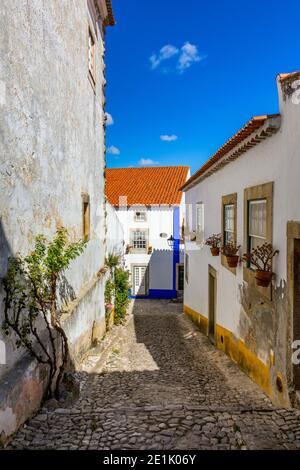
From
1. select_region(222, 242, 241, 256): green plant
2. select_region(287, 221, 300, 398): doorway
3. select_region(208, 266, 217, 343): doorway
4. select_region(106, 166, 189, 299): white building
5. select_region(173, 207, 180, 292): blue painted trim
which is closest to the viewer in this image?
select_region(287, 221, 300, 398): doorway

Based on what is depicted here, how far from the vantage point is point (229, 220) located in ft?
26.9

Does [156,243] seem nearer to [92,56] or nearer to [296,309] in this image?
[92,56]

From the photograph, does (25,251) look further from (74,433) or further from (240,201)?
(240,201)

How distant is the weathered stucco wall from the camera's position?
148 inches

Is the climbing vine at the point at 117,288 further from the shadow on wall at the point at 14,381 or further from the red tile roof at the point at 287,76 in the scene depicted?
the red tile roof at the point at 287,76

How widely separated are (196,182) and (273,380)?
324 inches

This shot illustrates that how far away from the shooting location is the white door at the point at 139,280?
73.3ft

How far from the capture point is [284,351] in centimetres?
459

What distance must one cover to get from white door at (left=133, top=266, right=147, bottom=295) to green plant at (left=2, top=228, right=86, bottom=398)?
17.0 metres

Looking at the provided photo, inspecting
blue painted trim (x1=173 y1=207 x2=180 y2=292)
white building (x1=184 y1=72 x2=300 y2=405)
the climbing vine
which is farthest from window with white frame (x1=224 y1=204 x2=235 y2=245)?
blue painted trim (x1=173 y1=207 x2=180 y2=292)

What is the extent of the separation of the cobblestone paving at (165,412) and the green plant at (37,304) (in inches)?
26.7

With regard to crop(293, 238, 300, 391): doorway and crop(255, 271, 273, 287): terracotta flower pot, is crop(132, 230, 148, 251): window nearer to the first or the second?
crop(255, 271, 273, 287): terracotta flower pot

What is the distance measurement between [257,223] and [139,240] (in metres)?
16.4

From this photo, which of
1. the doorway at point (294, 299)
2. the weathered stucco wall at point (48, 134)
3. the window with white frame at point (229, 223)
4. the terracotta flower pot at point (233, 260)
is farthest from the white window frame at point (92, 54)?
the doorway at point (294, 299)
